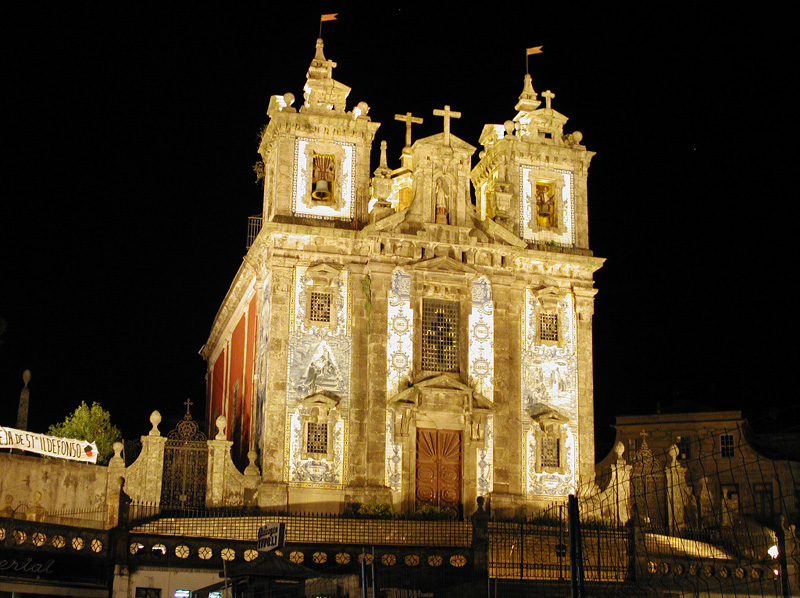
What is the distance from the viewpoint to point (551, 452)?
3903 centimetres

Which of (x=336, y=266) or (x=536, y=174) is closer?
(x=336, y=266)

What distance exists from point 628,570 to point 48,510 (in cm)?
1756

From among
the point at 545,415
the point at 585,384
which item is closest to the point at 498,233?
the point at 585,384

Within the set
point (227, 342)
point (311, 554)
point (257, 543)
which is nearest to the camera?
point (257, 543)

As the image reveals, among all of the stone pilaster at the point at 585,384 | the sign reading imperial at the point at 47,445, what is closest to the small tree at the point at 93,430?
the sign reading imperial at the point at 47,445

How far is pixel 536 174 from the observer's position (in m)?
42.0

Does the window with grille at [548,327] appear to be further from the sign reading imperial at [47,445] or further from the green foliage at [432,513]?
the sign reading imperial at [47,445]

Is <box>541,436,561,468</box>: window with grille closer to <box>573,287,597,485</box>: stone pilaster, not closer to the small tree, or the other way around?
<box>573,287,597,485</box>: stone pilaster

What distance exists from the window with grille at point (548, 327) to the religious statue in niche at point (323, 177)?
8689 mm

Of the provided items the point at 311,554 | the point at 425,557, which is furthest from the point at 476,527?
the point at 311,554

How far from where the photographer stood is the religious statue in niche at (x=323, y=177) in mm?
39284

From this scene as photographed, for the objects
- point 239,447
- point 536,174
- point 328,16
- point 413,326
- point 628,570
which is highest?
point 328,16

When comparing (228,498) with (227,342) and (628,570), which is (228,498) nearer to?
(628,570)

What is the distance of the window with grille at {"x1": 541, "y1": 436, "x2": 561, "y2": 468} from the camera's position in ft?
128
